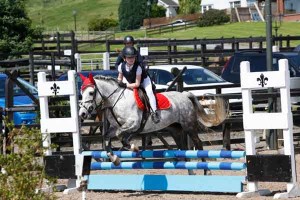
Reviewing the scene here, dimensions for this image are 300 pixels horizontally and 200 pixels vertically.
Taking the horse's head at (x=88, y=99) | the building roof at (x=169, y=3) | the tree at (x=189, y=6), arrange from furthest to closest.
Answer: the building roof at (x=169, y=3) < the tree at (x=189, y=6) < the horse's head at (x=88, y=99)

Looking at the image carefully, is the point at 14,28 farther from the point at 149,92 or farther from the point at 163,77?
the point at 149,92

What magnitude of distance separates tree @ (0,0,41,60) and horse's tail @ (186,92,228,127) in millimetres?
25516

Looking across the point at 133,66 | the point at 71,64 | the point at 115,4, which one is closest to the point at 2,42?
the point at 71,64

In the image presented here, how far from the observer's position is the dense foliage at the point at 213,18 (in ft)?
272

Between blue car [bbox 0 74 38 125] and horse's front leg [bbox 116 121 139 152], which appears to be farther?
blue car [bbox 0 74 38 125]

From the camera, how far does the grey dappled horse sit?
44.7 feet

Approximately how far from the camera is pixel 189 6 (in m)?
98.8

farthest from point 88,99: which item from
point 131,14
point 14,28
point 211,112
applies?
point 131,14

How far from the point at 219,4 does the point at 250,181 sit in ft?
286

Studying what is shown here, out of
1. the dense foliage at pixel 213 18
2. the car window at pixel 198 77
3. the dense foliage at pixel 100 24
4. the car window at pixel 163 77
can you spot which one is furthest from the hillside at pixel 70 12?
the car window at pixel 163 77

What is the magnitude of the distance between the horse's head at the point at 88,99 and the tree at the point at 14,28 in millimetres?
26558

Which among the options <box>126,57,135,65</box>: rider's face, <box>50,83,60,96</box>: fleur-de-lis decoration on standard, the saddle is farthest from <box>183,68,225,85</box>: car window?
<box>50,83,60,96</box>: fleur-de-lis decoration on standard

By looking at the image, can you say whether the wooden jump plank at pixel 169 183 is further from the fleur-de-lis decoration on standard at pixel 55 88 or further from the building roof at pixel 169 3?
the building roof at pixel 169 3

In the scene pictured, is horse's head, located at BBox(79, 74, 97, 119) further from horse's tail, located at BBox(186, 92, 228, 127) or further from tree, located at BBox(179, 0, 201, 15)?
tree, located at BBox(179, 0, 201, 15)
